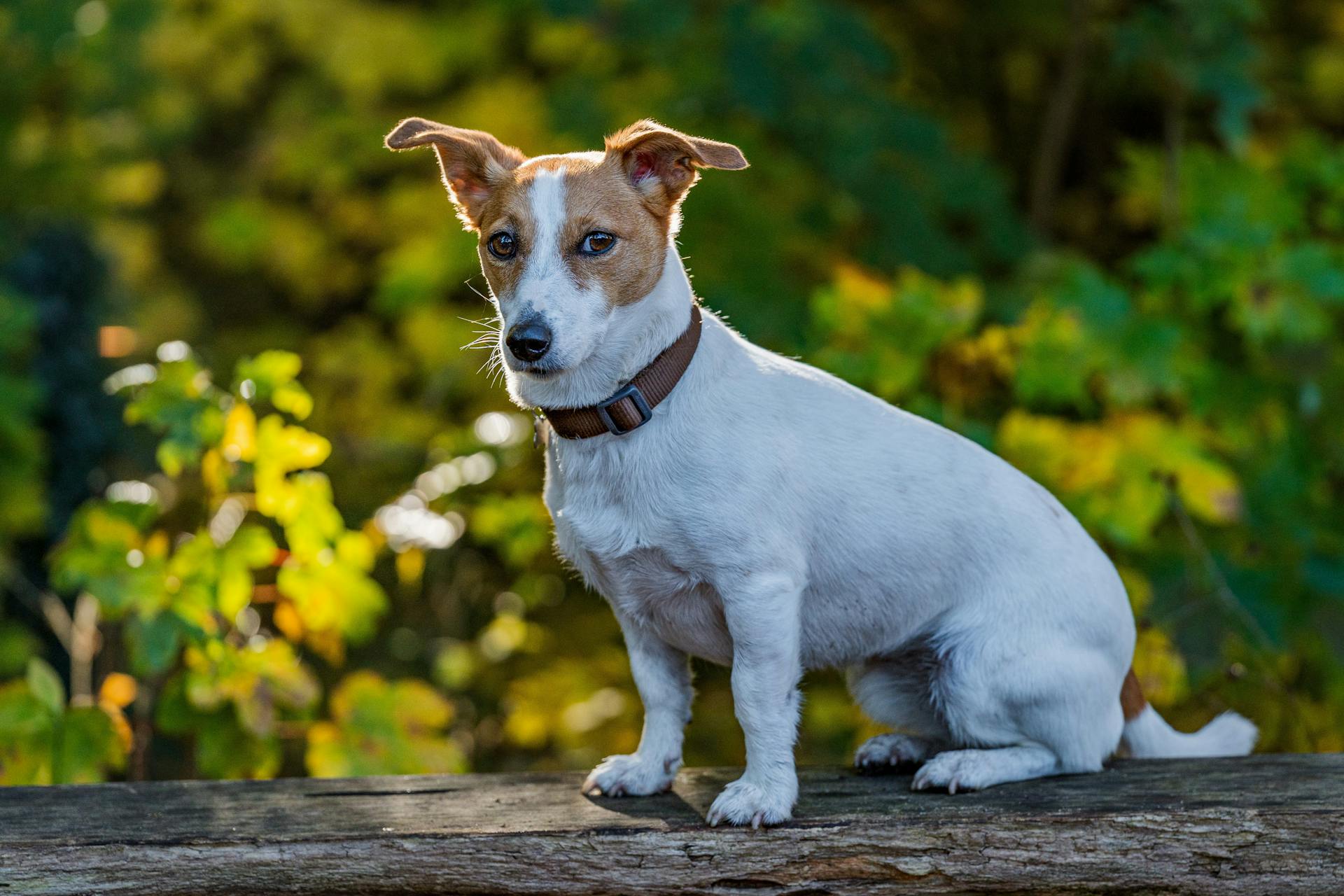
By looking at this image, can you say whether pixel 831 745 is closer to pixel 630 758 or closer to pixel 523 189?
pixel 630 758

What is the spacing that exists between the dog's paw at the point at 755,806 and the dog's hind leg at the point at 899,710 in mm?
435

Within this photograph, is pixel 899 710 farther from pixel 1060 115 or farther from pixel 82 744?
pixel 1060 115

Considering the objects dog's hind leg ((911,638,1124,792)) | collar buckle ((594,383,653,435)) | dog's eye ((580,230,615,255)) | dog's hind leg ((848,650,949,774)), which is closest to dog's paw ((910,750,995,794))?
dog's hind leg ((911,638,1124,792))

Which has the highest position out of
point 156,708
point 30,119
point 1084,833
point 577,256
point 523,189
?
point 30,119

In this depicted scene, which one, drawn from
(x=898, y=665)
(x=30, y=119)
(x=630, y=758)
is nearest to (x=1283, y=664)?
(x=898, y=665)

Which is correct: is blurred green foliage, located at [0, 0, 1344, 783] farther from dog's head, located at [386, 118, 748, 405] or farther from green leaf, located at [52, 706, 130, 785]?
dog's head, located at [386, 118, 748, 405]

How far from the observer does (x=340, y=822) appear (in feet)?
7.63

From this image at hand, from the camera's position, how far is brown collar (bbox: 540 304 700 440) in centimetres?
222

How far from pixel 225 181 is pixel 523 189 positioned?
5.65 meters

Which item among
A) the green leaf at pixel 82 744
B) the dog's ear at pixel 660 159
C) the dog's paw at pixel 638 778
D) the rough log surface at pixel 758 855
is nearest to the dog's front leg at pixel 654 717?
the dog's paw at pixel 638 778

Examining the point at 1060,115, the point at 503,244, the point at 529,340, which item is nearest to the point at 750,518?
the point at 529,340

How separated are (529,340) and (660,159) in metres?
0.48

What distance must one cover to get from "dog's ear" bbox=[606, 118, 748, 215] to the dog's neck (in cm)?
12

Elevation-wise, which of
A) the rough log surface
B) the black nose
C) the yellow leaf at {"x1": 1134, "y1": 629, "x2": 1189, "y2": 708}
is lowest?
the rough log surface
